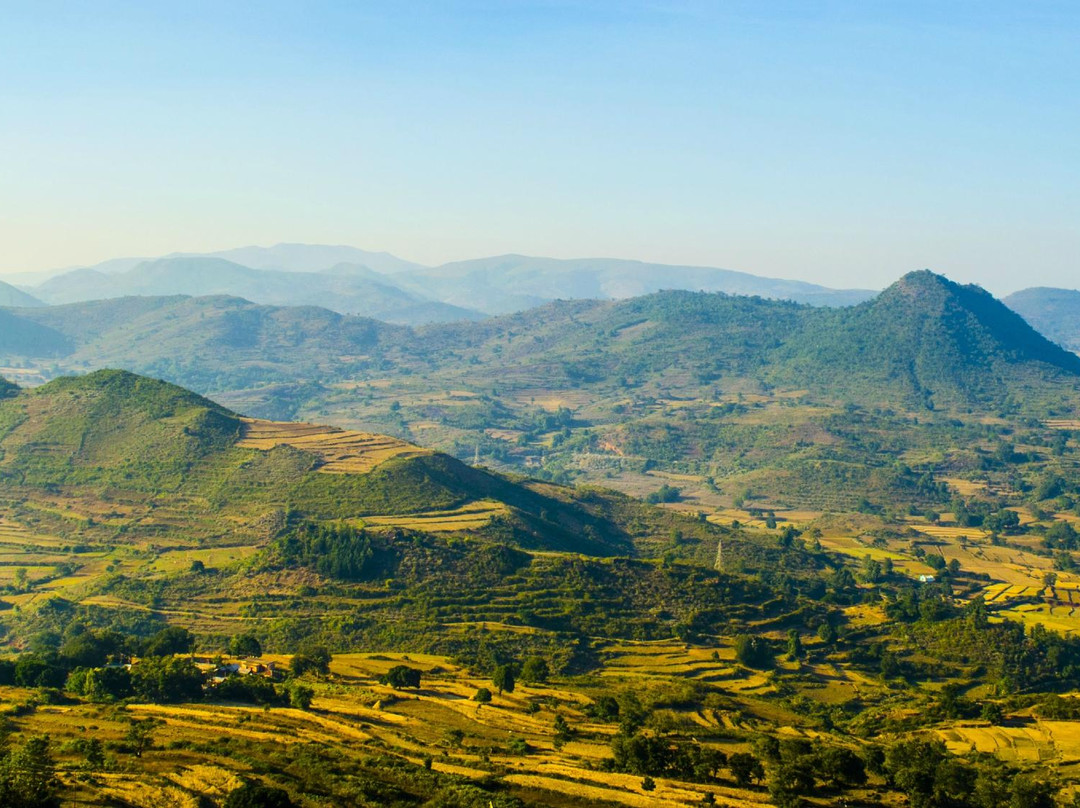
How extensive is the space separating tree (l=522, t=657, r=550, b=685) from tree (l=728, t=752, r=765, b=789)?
20.6 meters

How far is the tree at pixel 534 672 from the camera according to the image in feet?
219

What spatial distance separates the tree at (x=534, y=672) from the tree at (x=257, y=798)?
96.9 feet

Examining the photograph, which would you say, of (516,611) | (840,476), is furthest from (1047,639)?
(840,476)

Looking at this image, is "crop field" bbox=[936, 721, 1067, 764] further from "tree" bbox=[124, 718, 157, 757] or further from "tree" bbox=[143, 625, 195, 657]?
"tree" bbox=[143, 625, 195, 657]

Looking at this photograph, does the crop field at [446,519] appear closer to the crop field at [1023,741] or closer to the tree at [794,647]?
the tree at [794,647]

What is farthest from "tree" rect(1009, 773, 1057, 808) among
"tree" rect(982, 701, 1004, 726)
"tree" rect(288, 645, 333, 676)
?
"tree" rect(288, 645, 333, 676)

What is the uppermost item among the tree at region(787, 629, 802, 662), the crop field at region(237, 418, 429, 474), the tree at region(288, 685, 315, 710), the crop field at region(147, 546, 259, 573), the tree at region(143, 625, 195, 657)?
the crop field at region(237, 418, 429, 474)

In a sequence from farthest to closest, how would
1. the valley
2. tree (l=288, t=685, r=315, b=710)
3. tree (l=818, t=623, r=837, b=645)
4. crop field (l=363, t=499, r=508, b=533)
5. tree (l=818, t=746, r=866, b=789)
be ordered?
crop field (l=363, t=499, r=508, b=533)
tree (l=818, t=623, r=837, b=645)
tree (l=288, t=685, r=315, b=710)
tree (l=818, t=746, r=866, b=789)
the valley

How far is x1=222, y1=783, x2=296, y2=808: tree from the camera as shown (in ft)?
122

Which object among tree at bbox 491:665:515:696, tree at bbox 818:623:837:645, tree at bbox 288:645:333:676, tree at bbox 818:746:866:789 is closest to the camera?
tree at bbox 818:746:866:789

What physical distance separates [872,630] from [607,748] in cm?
4250

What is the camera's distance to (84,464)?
115 metres

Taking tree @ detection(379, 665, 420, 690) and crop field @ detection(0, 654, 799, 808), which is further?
tree @ detection(379, 665, 420, 690)

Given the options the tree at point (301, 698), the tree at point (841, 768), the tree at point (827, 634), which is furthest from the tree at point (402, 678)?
the tree at point (827, 634)
